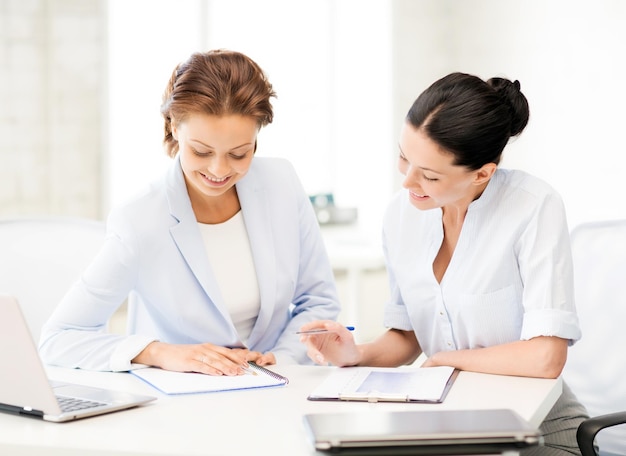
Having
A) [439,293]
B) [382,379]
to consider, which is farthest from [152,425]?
[439,293]

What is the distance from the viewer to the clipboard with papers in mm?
1552

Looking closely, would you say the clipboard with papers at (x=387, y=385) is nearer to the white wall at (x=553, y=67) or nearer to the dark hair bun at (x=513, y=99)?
the dark hair bun at (x=513, y=99)

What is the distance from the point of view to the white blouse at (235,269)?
6.97ft

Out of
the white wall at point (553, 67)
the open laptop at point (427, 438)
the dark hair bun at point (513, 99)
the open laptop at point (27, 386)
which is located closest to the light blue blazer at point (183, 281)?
the open laptop at point (27, 386)

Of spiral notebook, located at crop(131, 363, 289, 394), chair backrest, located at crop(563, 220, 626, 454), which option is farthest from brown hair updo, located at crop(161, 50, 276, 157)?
chair backrest, located at crop(563, 220, 626, 454)

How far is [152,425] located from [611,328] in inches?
48.2

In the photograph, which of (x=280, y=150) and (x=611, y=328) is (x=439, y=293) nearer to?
(x=611, y=328)

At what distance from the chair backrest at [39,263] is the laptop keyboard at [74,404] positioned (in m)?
0.83

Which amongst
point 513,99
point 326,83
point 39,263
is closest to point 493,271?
point 513,99

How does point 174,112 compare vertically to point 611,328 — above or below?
above

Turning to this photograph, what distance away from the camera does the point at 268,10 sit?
522cm

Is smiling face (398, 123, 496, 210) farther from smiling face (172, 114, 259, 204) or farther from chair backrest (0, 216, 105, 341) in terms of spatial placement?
chair backrest (0, 216, 105, 341)

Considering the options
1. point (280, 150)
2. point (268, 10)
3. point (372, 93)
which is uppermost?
point (268, 10)

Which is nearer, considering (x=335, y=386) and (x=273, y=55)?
(x=335, y=386)
